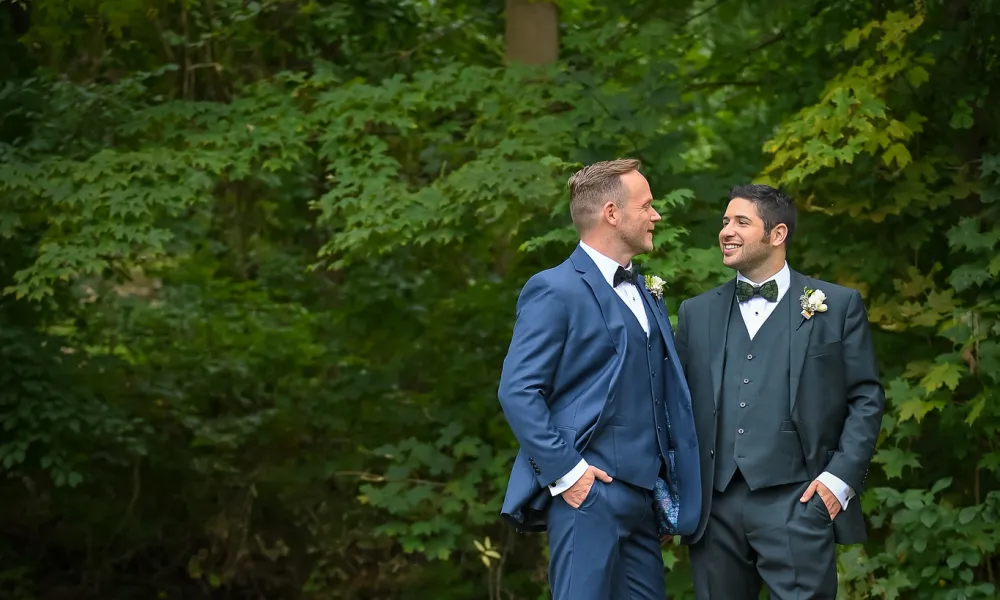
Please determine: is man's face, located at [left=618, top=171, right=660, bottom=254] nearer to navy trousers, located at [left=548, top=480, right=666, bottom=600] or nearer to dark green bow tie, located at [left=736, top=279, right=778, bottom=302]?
dark green bow tie, located at [left=736, top=279, right=778, bottom=302]

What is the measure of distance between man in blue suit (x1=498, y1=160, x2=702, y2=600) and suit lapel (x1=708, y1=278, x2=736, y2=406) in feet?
0.39

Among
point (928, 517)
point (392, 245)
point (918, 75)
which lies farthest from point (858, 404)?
point (392, 245)

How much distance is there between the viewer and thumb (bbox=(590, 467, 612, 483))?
344cm

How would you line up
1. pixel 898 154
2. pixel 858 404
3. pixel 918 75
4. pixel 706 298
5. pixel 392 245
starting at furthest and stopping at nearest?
pixel 392 245, pixel 918 75, pixel 898 154, pixel 706 298, pixel 858 404

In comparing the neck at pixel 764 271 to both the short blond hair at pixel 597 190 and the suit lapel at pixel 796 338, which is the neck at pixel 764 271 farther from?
the short blond hair at pixel 597 190

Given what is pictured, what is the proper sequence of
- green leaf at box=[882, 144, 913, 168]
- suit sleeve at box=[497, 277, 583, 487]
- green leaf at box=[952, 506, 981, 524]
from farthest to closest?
green leaf at box=[882, 144, 913, 168] < green leaf at box=[952, 506, 981, 524] < suit sleeve at box=[497, 277, 583, 487]

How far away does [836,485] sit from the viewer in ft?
11.7

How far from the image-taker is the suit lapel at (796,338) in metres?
3.62

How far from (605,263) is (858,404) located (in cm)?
84

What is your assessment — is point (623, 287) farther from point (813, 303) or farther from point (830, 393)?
point (830, 393)

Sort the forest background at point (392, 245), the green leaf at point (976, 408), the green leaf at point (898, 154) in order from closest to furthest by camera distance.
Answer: the green leaf at point (976, 408), the green leaf at point (898, 154), the forest background at point (392, 245)

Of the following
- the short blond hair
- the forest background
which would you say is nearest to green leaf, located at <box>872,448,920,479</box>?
the forest background

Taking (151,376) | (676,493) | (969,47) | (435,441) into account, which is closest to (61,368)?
(151,376)

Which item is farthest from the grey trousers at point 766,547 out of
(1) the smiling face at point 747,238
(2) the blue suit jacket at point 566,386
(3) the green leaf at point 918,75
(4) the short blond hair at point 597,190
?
(3) the green leaf at point 918,75
